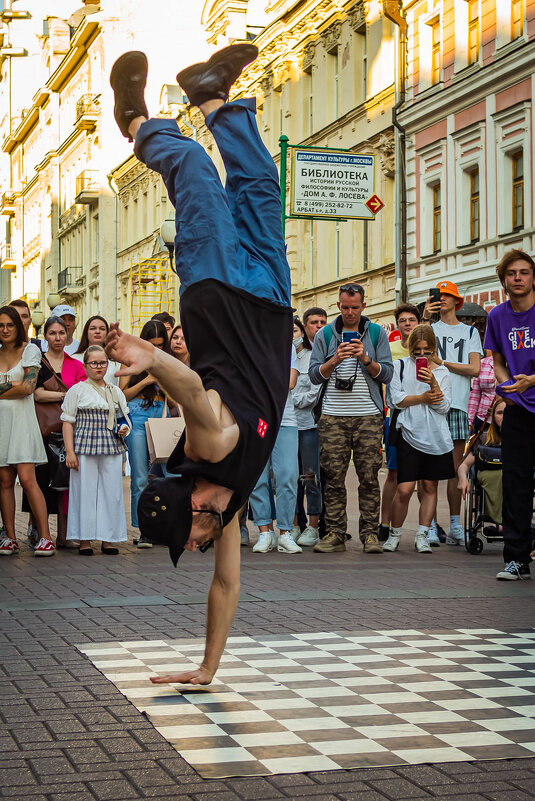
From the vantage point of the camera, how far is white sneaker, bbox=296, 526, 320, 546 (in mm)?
12375

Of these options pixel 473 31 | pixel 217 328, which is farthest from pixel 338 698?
pixel 473 31

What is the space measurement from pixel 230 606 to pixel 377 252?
90.5 feet

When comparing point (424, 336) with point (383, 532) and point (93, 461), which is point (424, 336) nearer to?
point (383, 532)

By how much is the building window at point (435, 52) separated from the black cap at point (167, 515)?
88.3ft

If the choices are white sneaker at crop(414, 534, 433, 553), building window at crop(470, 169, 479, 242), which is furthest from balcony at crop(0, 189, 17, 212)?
white sneaker at crop(414, 534, 433, 553)

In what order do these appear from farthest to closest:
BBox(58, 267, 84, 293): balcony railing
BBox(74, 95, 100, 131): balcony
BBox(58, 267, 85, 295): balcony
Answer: BBox(58, 267, 84, 293): balcony railing → BBox(58, 267, 85, 295): balcony → BBox(74, 95, 100, 131): balcony

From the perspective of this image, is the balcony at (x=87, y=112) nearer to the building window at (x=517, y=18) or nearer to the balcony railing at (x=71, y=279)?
the balcony railing at (x=71, y=279)

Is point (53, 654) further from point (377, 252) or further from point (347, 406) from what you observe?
point (377, 252)

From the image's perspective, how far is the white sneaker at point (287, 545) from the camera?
1165 centimetres

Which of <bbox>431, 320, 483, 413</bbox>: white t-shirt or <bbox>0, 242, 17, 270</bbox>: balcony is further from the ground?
<bbox>0, 242, 17, 270</bbox>: balcony

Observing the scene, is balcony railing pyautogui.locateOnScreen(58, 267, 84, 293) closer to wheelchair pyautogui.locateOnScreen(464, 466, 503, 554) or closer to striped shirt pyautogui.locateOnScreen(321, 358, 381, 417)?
striped shirt pyautogui.locateOnScreen(321, 358, 381, 417)

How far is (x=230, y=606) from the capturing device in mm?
5672

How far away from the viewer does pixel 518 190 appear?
27.3 metres

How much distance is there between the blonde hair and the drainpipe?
63.7ft
